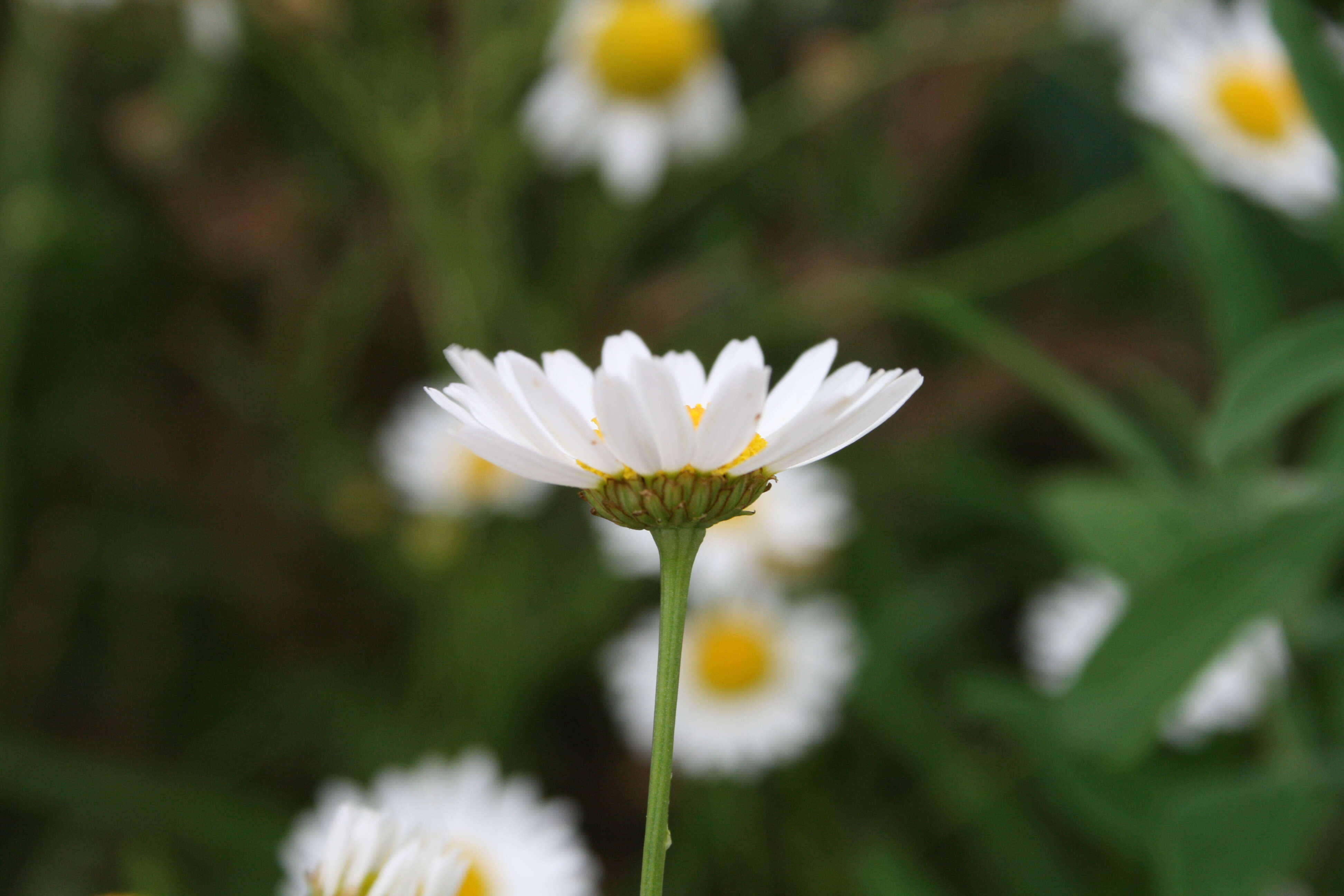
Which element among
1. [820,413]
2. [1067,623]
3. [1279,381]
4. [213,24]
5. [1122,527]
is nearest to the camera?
[820,413]

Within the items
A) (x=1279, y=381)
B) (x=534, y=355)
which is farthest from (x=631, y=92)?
(x=1279, y=381)

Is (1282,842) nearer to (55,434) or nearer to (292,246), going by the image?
(292,246)

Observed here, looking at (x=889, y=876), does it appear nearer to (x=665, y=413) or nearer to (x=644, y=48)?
(x=665, y=413)

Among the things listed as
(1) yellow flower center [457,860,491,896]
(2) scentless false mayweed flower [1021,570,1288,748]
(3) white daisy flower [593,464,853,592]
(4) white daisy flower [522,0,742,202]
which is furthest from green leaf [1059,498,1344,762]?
(4) white daisy flower [522,0,742,202]

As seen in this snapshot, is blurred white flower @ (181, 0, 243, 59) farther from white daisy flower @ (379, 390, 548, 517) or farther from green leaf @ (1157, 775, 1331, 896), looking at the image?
green leaf @ (1157, 775, 1331, 896)

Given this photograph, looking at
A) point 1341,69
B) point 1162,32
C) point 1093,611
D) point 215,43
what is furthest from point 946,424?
point 215,43

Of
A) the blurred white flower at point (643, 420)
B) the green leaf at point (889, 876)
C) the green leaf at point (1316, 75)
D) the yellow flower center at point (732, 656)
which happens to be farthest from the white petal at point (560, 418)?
the yellow flower center at point (732, 656)
